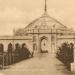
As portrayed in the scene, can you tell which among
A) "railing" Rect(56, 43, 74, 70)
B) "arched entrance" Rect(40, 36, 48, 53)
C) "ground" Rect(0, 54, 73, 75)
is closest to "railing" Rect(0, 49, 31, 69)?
"ground" Rect(0, 54, 73, 75)

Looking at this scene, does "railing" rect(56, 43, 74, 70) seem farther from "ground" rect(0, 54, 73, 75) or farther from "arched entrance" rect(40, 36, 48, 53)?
"arched entrance" rect(40, 36, 48, 53)

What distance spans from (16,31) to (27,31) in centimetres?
769

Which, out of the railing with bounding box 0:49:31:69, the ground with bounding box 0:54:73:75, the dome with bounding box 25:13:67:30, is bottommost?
the ground with bounding box 0:54:73:75

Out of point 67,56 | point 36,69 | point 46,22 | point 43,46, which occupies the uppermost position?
point 46,22

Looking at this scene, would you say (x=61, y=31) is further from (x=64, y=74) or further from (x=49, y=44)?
(x=64, y=74)

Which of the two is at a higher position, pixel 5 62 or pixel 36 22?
pixel 36 22

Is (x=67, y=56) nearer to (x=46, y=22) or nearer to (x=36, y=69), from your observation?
(x=36, y=69)

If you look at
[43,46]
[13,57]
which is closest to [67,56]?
[13,57]

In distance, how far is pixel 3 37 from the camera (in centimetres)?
7306

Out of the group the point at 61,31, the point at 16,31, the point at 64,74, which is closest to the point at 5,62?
the point at 64,74

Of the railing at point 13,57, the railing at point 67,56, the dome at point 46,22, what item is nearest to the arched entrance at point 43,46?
the dome at point 46,22

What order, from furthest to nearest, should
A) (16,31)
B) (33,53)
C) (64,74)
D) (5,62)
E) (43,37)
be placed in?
1. (16,31)
2. (43,37)
3. (33,53)
4. (5,62)
5. (64,74)

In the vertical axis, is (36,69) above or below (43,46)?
below

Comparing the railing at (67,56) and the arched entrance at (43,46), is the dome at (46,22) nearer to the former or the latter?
the arched entrance at (43,46)
